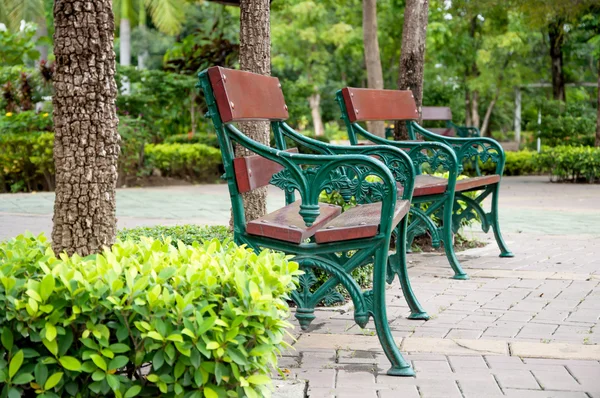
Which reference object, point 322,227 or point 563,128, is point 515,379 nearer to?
point 322,227

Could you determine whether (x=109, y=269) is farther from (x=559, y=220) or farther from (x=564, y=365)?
(x=559, y=220)

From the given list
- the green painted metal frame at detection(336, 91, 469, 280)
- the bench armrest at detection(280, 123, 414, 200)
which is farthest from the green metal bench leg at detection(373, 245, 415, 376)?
the green painted metal frame at detection(336, 91, 469, 280)

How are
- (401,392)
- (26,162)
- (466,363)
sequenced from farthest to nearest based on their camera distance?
(26,162) < (466,363) < (401,392)

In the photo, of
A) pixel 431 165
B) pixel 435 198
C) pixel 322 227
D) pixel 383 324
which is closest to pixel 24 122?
pixel 431 165

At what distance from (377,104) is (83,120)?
3.46 metres

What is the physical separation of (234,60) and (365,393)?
18.8m

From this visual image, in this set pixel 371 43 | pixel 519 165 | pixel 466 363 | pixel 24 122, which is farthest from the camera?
pixel 519 165

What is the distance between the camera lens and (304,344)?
4141mm

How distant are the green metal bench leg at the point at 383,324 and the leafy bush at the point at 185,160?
42.4 ft

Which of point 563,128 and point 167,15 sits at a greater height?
point 167,15

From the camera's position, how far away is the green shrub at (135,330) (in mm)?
2592

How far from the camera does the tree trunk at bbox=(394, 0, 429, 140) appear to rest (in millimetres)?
7996

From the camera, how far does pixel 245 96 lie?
4223 mm

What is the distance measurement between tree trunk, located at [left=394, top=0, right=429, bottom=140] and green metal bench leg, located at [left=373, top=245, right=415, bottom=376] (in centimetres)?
443
